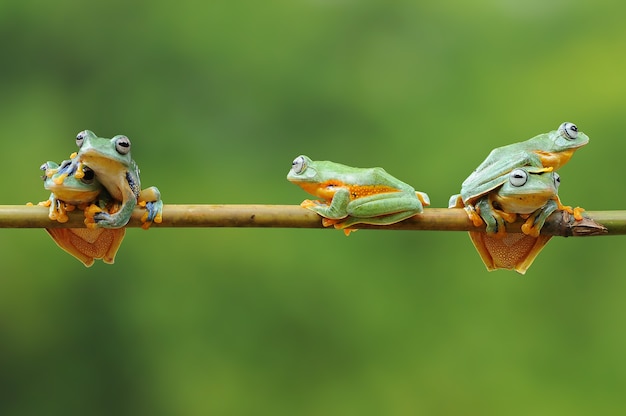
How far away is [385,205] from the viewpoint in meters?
3.15

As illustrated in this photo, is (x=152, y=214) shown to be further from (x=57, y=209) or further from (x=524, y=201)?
(x=524, y=201)

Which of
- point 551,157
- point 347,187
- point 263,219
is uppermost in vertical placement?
point 551,157

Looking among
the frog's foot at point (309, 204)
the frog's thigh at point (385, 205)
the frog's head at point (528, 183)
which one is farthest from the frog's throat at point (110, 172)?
the frog's head at point (528, 183)

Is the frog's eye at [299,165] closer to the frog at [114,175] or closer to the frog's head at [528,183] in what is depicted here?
the frog at [114,175]

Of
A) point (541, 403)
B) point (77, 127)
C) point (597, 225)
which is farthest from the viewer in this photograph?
point (77, 127)

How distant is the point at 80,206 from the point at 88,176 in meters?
0.12

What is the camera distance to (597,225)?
292 cm

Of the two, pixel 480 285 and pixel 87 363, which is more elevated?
pixel 480 285

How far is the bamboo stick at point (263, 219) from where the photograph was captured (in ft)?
9.39

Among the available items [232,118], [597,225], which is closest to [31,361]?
[232,118]

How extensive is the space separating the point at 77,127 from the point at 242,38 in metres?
1.30

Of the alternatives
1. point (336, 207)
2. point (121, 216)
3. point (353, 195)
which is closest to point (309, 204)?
point (336, 207)

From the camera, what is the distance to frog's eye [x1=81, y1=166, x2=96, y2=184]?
304 centimetres

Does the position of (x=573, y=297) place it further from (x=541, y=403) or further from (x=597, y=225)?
(x=597, y=225)
